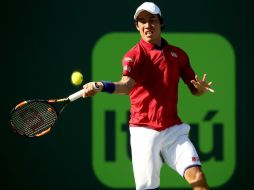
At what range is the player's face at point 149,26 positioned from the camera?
4699 millimetres

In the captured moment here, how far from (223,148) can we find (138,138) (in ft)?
5.56

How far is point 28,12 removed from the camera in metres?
6.08

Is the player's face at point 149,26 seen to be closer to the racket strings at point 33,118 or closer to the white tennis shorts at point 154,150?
the white tennis shorts at point 154,150

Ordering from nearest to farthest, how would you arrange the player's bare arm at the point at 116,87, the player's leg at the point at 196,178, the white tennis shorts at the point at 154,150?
the player's bare arm at the point at 116,87 < the player's leg at the point at 196,178 < the white tennis shorts at the point at 154,150

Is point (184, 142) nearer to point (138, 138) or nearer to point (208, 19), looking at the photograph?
point (138, 138)

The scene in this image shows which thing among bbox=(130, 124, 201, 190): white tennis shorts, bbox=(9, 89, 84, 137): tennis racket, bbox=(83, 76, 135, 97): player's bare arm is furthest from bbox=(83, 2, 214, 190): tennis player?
bbox=(9, 89, 84, 137): tennis racket

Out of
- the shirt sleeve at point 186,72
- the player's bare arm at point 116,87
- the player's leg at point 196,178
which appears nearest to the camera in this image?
the player's bare arm at point 116,87

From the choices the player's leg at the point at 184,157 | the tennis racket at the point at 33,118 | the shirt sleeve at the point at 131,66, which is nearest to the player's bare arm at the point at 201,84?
the player's leg at the point at 184,157

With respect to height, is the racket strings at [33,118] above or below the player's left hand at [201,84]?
below

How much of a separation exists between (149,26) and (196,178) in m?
0.99

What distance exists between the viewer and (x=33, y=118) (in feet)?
15.5

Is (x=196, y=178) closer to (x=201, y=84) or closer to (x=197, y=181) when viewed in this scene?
(x=197, y=181)

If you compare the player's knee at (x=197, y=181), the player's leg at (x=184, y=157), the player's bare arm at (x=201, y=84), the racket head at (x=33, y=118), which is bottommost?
the player's knee at (x=197, y=181)

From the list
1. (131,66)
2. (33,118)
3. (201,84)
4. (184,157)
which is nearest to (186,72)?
(201,84)
